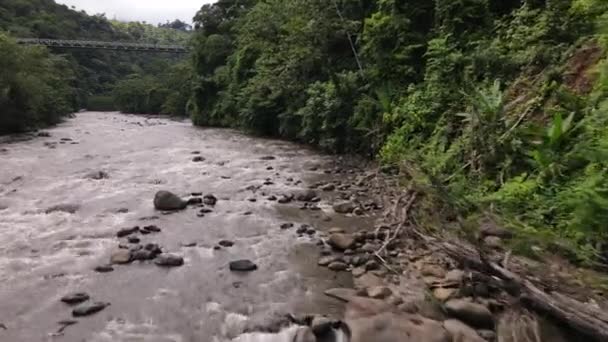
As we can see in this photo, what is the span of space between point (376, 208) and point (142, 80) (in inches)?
2304

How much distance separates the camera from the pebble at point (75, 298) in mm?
5652

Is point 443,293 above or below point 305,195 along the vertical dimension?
above

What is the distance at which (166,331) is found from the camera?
16.4 ft

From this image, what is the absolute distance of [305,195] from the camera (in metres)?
10.7

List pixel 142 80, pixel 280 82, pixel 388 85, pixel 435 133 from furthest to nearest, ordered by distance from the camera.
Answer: pixel 142 80
pixel 280 82
pixel 388 85
pixel 435 133

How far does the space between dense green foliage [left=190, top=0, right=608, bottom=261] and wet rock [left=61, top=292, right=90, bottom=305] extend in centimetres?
496

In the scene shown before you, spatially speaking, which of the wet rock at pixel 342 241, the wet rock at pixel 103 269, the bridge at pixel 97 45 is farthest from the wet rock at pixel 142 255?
the bridge at pixel 97 45

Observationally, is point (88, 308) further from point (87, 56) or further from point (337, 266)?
point (87, 56)

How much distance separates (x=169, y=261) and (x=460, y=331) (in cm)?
425

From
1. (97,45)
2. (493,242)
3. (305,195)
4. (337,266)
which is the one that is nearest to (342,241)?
(337,266)

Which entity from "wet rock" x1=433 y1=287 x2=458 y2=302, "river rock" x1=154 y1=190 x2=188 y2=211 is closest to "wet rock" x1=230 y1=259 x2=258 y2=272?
"wet rock" x1=433 y1=287 x2=458 y2=302

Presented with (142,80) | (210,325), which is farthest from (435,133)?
(142,80)

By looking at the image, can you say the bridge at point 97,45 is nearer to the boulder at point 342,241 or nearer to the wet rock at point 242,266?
the boulder at point 342,241

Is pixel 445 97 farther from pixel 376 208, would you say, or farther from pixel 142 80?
pixel 142 80
